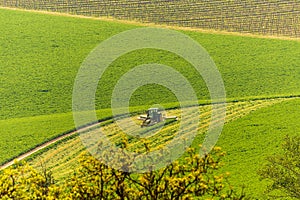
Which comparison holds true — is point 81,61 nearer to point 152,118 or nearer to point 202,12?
point 152,118

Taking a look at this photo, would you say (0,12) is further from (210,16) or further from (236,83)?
(236,83)

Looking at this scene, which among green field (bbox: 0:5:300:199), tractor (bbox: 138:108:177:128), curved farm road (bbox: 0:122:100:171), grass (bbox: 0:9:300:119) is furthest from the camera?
grass (bbox: 0:9:300:119)

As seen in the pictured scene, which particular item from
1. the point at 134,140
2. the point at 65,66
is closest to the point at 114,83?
the point at 65,66

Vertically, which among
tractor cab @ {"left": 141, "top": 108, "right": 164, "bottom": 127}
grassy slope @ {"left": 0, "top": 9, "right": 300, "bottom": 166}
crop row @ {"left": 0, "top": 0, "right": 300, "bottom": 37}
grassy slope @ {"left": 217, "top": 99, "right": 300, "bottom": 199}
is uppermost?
crop row @ {"left": 0, "top": 0, "right": 300, "bottom": 37}

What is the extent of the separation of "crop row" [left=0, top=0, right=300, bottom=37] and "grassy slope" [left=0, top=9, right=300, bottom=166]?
3.08 meters

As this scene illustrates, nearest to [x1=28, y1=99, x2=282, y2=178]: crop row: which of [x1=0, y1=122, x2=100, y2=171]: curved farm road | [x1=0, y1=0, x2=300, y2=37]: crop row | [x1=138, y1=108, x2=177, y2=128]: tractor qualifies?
[x1=0, y1=122, x2=100, y2=171]: curved farm road

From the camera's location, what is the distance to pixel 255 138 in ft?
154

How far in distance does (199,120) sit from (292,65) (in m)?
18.1

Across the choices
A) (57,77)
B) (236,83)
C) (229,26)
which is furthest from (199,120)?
(229,26)

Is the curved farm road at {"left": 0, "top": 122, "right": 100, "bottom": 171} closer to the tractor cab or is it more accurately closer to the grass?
the tractor cab

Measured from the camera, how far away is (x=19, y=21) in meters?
71.4

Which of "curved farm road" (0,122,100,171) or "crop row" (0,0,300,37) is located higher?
"crop row" (0,0,300,37)

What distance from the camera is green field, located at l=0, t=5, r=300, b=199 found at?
46.4m

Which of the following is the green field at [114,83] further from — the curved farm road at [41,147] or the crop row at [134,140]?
the curved farm road at [41,147]
